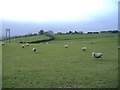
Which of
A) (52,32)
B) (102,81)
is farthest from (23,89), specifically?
(52,32)

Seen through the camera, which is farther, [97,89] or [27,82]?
[27,82]

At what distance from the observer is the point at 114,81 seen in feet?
45.2

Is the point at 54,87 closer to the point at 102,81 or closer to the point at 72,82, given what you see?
the point at 72,82

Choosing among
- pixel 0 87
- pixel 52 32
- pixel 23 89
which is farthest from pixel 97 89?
pixel 52 32

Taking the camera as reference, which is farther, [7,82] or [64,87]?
[7,82]

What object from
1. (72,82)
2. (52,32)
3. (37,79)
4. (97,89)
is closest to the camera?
(97,89)

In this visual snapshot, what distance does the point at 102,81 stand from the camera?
13859 millimetres

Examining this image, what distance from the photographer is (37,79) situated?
48.1ft

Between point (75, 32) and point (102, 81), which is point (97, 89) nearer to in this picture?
point (102, 81)

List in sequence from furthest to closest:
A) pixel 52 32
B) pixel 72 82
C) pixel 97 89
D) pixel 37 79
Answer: pixel 52 32
pixel 37 79
pixel 72 82
pixel 97 89

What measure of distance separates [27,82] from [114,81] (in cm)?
448

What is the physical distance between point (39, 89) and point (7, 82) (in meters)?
2.55

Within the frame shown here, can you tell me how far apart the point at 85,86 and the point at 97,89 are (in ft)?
2.80

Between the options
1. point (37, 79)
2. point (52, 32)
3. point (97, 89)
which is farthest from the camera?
point (52, 32)
